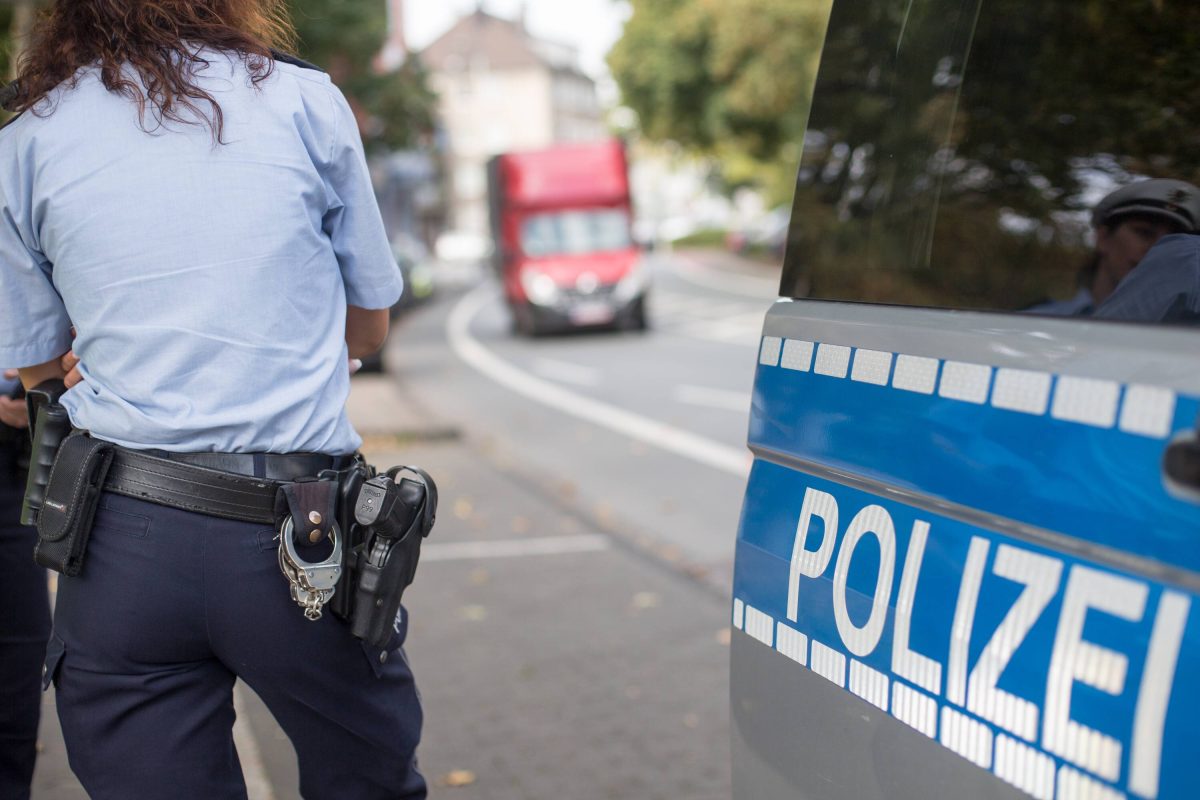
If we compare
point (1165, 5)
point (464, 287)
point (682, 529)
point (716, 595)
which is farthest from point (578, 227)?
point (464, 287)

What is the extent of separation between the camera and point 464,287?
46781mm

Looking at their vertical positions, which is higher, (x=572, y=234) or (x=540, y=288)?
(x=572, y=234)

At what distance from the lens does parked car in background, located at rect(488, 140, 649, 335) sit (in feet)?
72.4

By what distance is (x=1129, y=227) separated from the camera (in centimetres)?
Result: 217

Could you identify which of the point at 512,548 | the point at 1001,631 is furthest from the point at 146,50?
the point at 512,548

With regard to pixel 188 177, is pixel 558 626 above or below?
below

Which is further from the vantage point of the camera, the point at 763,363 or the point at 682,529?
the point at 682,529

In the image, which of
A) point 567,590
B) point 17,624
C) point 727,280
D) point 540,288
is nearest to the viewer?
point 17,624

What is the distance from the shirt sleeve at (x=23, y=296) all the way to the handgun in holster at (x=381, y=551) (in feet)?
1.78

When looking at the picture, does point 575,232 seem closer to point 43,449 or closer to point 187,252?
point 43,449

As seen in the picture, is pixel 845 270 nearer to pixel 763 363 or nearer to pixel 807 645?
pixel 763 363

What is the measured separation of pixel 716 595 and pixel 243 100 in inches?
169

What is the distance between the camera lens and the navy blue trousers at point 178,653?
6.35ft

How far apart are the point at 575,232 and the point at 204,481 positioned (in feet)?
68.9
